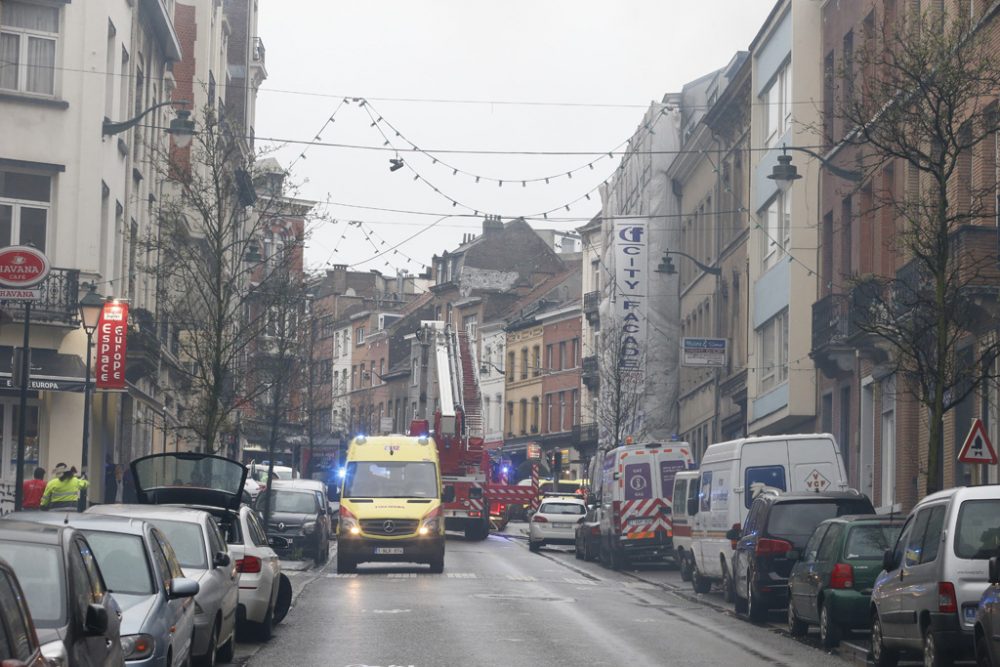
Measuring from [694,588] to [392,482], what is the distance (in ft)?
23.5

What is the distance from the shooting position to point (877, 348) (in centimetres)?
3278

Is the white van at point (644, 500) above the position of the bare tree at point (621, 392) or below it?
below

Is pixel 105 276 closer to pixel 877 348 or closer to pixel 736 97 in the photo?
pixel 877 348

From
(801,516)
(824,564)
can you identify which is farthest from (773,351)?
(824,564)

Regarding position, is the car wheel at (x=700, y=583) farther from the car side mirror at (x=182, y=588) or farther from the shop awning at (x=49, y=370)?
the car side mirror at (x=182, y=588)

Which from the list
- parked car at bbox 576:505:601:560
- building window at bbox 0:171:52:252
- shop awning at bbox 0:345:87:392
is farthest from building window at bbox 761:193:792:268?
building window at bbox 0:171:52:252

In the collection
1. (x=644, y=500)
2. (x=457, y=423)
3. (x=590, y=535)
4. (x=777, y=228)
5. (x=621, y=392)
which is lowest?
→ (x=590, y=535)

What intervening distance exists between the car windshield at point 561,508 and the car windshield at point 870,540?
97.1 ft

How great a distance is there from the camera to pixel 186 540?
1523cm

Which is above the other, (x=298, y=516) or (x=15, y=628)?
(x=15, y=628)

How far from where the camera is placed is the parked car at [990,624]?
40.2ft

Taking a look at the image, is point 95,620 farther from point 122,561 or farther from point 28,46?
point 28,46

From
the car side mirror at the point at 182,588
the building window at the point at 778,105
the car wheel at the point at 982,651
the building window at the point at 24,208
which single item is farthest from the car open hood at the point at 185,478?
the building window at the point at 778,105

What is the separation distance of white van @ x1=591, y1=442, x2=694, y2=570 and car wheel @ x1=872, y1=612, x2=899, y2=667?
21197mm
